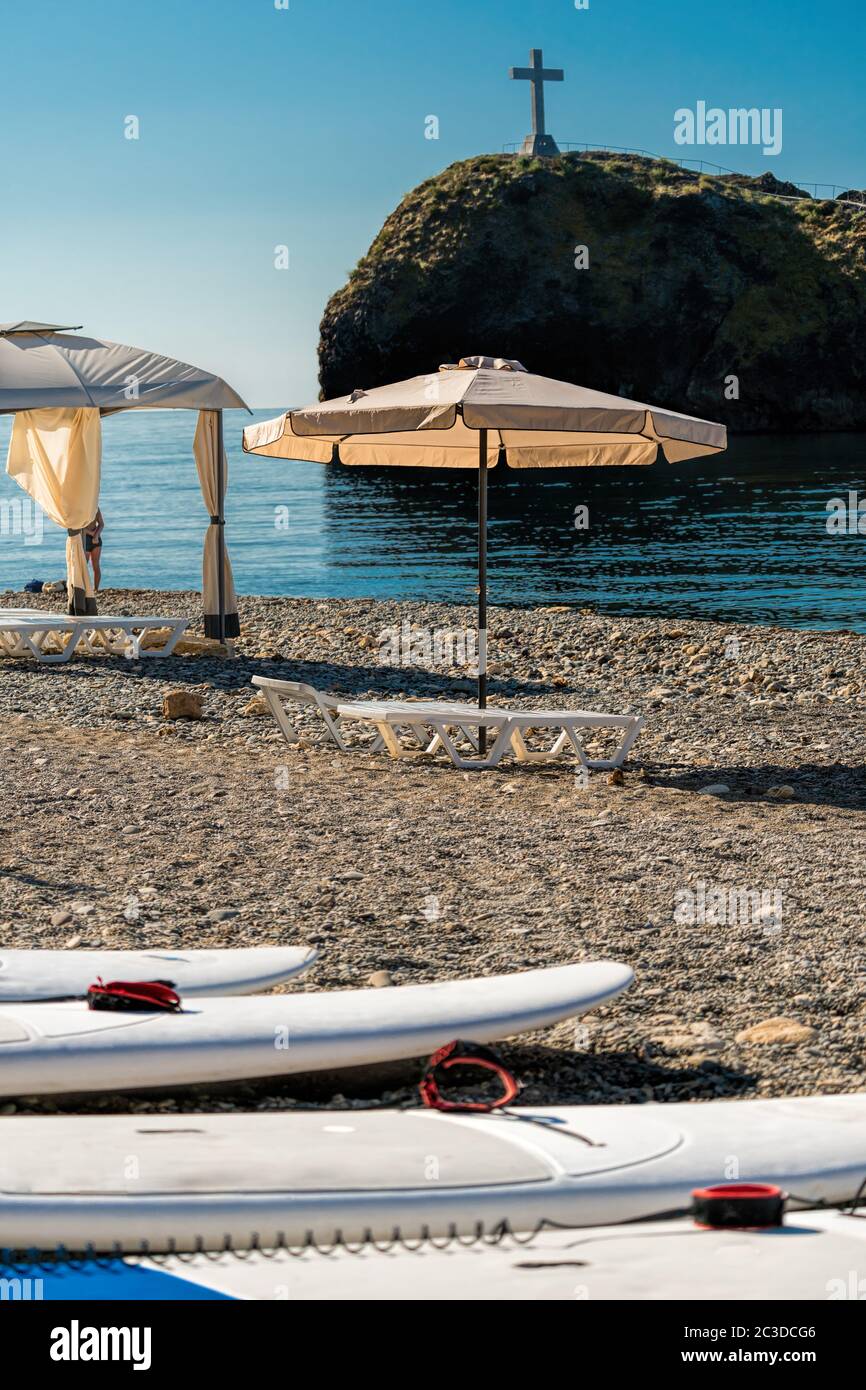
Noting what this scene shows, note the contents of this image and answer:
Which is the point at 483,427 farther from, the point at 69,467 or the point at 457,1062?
the point at 69,467

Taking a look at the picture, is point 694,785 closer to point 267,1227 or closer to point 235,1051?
point 235,1051

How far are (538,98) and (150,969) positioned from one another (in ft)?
339

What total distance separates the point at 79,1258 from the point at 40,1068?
993 mm

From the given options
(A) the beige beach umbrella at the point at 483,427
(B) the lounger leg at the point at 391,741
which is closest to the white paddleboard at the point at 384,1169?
(A) the beige beach umbrella at the point at 483,427

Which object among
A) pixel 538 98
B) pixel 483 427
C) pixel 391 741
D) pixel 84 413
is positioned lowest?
pixel 391 741

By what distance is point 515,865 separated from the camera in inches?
262

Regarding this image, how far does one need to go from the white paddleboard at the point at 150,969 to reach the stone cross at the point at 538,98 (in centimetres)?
8704

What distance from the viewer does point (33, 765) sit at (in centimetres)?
888

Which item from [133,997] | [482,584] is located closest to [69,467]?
[482,584]

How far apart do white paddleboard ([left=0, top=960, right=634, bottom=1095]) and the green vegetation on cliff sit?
238 feet

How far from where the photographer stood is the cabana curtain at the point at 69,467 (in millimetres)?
14547

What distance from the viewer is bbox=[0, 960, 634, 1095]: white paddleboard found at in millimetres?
4012

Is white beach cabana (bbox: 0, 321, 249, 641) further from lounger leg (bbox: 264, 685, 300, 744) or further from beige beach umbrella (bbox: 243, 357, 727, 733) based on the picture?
lounger leg (bbox: 264, 685, 300, 744)

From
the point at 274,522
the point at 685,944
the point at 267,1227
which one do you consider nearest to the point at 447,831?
the point at 685,944
